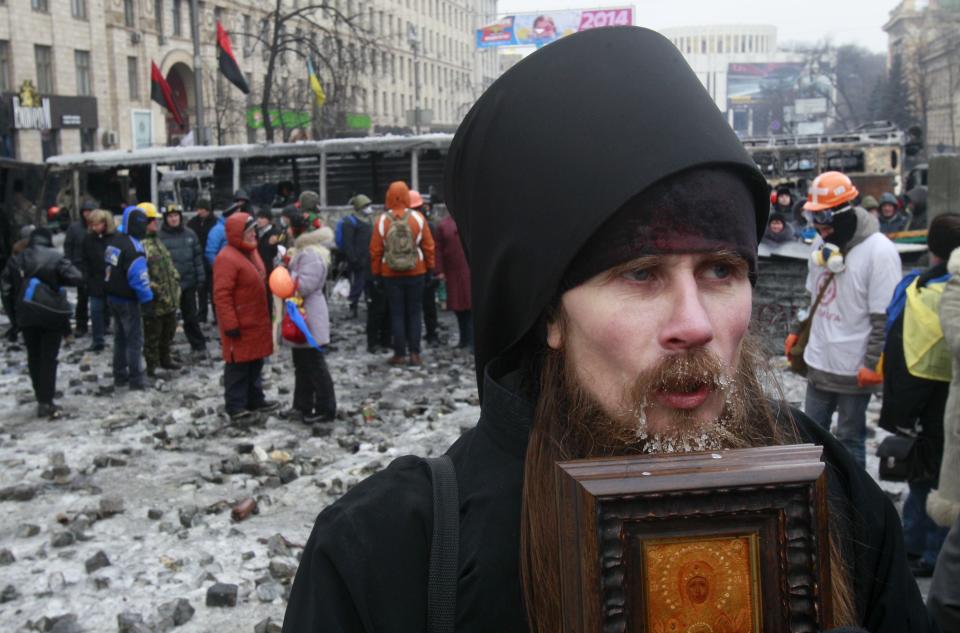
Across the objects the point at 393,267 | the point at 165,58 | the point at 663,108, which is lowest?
the point at 393,267

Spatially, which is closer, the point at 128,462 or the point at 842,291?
the point at 842,291

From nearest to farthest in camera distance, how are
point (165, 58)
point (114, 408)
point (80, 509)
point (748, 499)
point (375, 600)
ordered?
point (748, 499), point (375, 600), point (80, 509), point (114, 408), point (165, 58)

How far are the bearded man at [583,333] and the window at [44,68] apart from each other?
45.9 metres

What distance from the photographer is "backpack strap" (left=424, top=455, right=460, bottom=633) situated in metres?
1.51

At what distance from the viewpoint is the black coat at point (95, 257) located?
1079 cm

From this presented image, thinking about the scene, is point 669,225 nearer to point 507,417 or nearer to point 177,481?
point 507,417

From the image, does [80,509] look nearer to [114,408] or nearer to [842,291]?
[114,408]

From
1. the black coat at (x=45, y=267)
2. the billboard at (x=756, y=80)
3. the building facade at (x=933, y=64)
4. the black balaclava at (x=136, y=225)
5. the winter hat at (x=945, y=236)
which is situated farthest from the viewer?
the billboard at (x=756, y=80)

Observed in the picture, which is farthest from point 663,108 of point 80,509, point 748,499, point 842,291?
point 80,509

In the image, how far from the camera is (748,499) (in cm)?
128

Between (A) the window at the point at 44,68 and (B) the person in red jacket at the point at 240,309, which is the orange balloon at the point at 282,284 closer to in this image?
(B) the person in red jacket at the point at 240,309

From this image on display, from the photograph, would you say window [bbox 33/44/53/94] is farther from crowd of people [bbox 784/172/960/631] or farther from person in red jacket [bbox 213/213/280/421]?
crowd of people [bbox 784/172/960/631]

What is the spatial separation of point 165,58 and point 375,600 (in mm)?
52658

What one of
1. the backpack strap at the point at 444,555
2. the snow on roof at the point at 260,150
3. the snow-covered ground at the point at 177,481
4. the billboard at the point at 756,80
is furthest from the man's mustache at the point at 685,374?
the billboard at the point at 756,80
